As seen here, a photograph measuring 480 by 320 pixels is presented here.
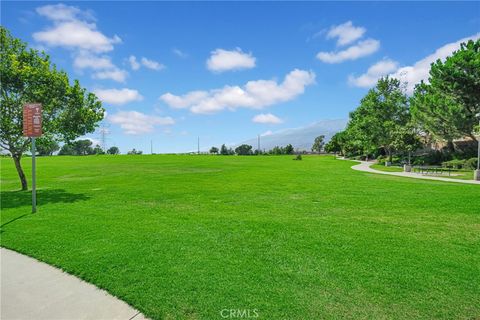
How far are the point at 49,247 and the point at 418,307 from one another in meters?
7.08

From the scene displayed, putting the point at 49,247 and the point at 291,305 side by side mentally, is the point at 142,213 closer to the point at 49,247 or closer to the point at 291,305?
the point at 49,247

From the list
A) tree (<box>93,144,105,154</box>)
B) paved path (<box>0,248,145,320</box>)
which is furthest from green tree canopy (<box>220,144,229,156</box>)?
paved path (<box>0,248,145,320</box>)

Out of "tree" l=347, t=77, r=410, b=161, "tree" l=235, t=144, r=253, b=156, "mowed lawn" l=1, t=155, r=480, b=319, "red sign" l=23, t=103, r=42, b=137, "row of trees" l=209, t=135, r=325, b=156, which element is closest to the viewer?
"mowed lawn" l=1, t=155, r=480, b=319

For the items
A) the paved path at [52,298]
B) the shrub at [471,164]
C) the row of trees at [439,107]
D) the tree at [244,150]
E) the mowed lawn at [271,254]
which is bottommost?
the paved path at [52,298]

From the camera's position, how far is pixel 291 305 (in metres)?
4.27

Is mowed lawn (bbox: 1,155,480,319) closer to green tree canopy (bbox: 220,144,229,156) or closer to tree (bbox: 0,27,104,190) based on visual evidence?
tree (bbox: 0,27,104,190)

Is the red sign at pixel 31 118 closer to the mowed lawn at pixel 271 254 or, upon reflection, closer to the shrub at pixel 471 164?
the mowed lawn at pixel 271 254

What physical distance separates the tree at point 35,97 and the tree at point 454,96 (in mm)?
31921

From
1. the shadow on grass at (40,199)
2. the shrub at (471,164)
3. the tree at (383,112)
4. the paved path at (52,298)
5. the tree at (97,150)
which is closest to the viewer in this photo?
the paved path at (52,298)

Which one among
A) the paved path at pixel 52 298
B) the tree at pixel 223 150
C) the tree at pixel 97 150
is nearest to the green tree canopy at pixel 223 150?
the tree at pixel 223 150

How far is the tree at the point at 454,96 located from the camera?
2877 cm

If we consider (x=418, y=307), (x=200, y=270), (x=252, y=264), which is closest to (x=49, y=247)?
(x=200, y=270)

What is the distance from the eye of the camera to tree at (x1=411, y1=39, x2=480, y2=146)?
2877cm

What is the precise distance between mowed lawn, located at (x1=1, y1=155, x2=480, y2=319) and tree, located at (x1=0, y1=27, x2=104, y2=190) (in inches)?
183
